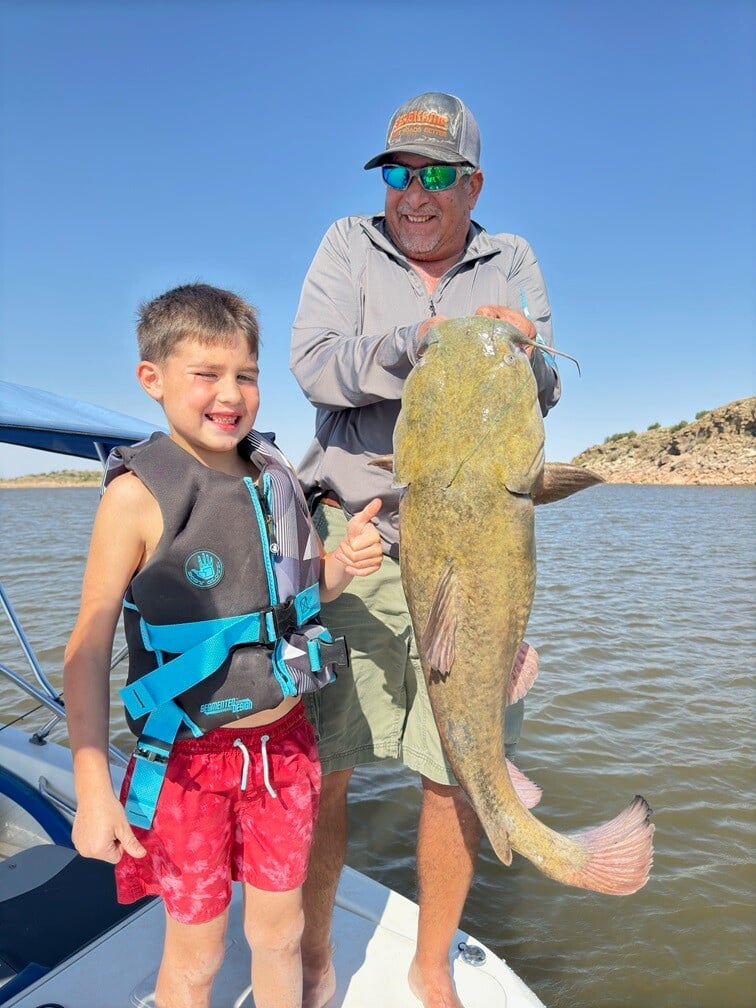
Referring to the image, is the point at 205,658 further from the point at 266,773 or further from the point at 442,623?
the point at 442,623

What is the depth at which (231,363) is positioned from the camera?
2285 millimetres

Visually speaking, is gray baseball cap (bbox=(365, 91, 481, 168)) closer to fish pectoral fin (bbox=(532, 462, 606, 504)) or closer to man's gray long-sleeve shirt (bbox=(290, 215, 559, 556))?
man's gray long-sleeve shirt (bbox=(290, 215, 559, 556))

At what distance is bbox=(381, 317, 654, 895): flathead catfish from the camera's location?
1888 mm

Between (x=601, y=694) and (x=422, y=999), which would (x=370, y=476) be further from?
(x=601, y=694)

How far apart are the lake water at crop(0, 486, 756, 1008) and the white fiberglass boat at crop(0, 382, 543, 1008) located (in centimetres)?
122

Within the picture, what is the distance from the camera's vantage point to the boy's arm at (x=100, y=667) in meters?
1.88

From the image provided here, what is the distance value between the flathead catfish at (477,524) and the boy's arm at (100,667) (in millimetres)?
863

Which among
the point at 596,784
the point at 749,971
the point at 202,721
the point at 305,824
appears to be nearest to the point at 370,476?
the point at 202,721

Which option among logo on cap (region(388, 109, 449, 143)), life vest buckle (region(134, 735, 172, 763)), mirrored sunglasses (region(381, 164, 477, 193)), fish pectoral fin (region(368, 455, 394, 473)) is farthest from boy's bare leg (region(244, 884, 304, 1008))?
logo on cap (region(388, 109, 449, 143))

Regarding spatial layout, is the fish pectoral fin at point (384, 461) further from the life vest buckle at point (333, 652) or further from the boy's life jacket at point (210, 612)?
the life vest buckle at point (333, 652)

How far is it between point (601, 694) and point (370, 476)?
5.88 metres

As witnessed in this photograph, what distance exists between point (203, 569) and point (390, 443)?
89cm

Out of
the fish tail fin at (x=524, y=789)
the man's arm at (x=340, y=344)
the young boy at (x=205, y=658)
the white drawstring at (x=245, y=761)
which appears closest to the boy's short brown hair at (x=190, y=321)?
the young boy at (x=205, y=658)

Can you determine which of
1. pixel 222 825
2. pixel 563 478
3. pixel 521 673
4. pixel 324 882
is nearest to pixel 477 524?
pixel 563 478
